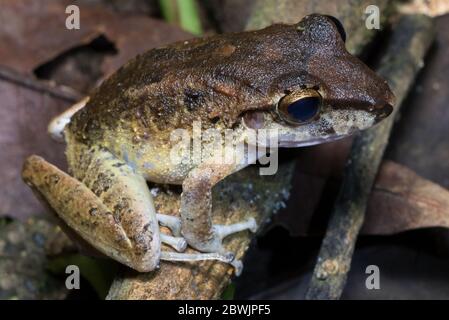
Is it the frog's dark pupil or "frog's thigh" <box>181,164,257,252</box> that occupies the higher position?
the frog's dark pupil

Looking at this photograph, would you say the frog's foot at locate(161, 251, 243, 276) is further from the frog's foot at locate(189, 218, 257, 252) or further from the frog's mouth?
the frog's mouth

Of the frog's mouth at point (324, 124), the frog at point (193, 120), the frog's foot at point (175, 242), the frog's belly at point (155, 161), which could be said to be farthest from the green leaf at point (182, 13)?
the frog's foot at point (175, 242)

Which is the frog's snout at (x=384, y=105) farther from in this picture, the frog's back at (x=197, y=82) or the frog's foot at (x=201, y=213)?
the frog's foot at (x=201, y=213)

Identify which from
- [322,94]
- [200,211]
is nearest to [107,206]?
[200,211]

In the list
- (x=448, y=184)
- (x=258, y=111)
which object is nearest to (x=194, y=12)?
(x=258, y=111)

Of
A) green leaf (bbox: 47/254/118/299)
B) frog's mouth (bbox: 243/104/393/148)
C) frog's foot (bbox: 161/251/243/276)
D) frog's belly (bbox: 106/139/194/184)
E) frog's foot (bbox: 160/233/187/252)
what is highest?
frog's mouth (bbox: 243/104/393/148)

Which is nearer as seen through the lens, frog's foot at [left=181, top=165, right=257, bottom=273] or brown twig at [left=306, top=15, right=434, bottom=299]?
frog's foot at [left=181, top=165, right=257, bottom=273]

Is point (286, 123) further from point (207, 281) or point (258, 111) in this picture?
point (207, 281)

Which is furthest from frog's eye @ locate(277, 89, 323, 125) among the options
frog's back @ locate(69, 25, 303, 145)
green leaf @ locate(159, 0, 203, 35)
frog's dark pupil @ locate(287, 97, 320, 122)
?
green leaf @ locate(159, 0, 203, 35)
